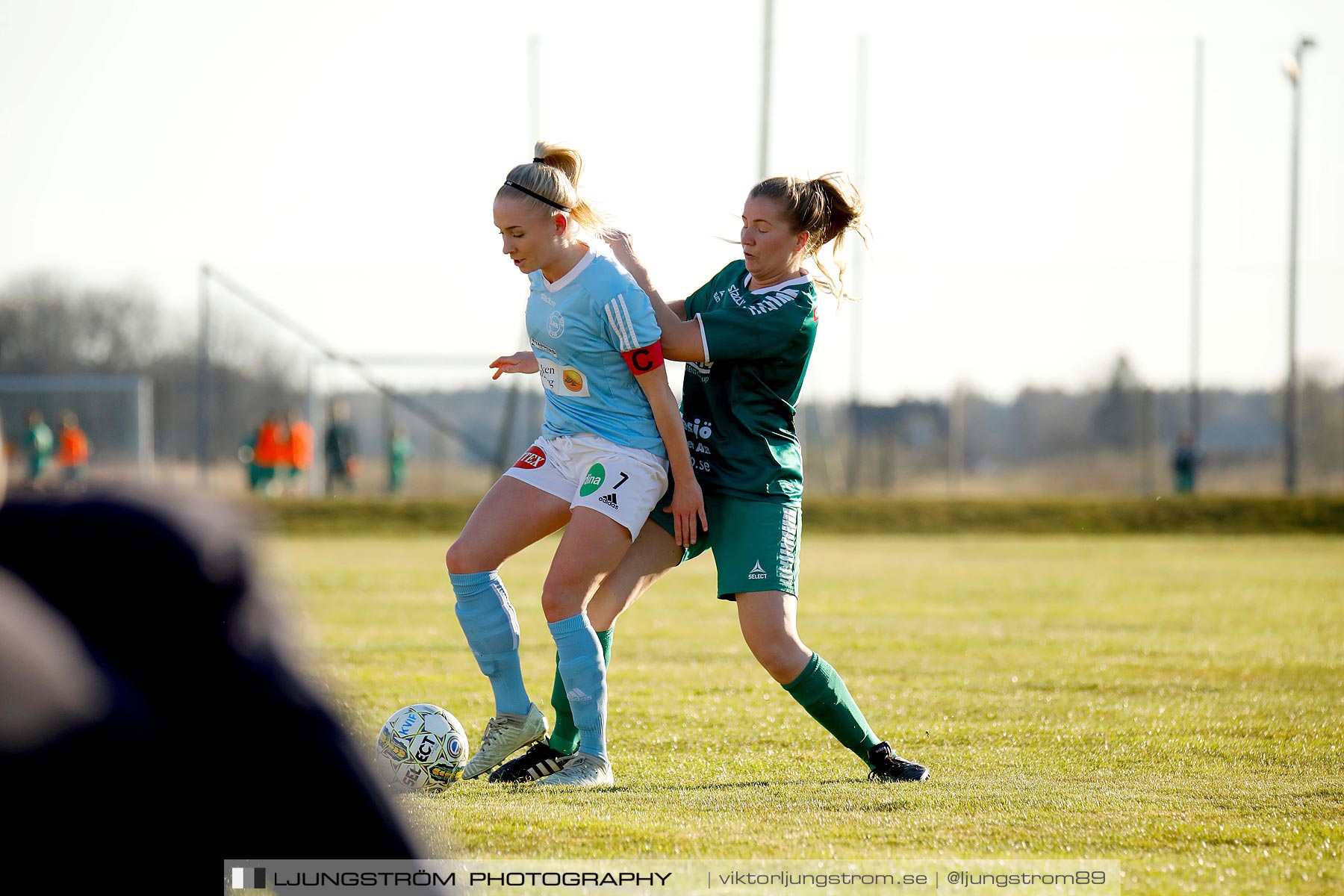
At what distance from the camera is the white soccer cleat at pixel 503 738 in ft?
13.8

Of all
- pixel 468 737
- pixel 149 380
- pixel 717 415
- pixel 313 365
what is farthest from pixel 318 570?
pixel 149 380

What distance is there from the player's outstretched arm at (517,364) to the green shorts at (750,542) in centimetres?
65

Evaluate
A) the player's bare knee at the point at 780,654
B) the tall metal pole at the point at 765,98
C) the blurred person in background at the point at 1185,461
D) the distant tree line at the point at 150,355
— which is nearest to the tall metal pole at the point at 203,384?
the distant tree line at the point at 150,355

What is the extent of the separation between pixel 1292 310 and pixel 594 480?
25.5 meters

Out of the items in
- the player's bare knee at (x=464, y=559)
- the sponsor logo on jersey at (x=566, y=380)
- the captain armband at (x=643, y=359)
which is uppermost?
the captain armband at (x=643, y=359)

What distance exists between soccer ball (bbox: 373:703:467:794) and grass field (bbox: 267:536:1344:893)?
0.10 m

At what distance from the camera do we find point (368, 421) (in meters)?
25.2

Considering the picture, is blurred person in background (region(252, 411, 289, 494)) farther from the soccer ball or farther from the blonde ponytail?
the blonde ponytail

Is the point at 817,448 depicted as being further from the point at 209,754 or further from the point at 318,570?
the point at 209,754

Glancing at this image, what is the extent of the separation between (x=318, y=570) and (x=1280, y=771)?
36.1ft

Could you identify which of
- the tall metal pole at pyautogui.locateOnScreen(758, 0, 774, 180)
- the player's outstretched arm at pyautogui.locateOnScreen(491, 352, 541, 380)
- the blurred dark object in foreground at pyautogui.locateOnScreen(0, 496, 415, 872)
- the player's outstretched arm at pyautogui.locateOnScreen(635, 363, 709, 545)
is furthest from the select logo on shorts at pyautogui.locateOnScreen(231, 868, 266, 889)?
the tall metal pole at pyautogui.locateOnScreen(758, 0, 774, 180)

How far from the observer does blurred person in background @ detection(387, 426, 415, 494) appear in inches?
987

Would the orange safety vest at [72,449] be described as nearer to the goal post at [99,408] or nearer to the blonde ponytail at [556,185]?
the goal post at [99,408]

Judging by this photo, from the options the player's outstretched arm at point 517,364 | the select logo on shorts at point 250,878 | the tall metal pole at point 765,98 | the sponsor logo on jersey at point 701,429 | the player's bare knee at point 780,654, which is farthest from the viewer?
the tall metal pole at point 765,98
